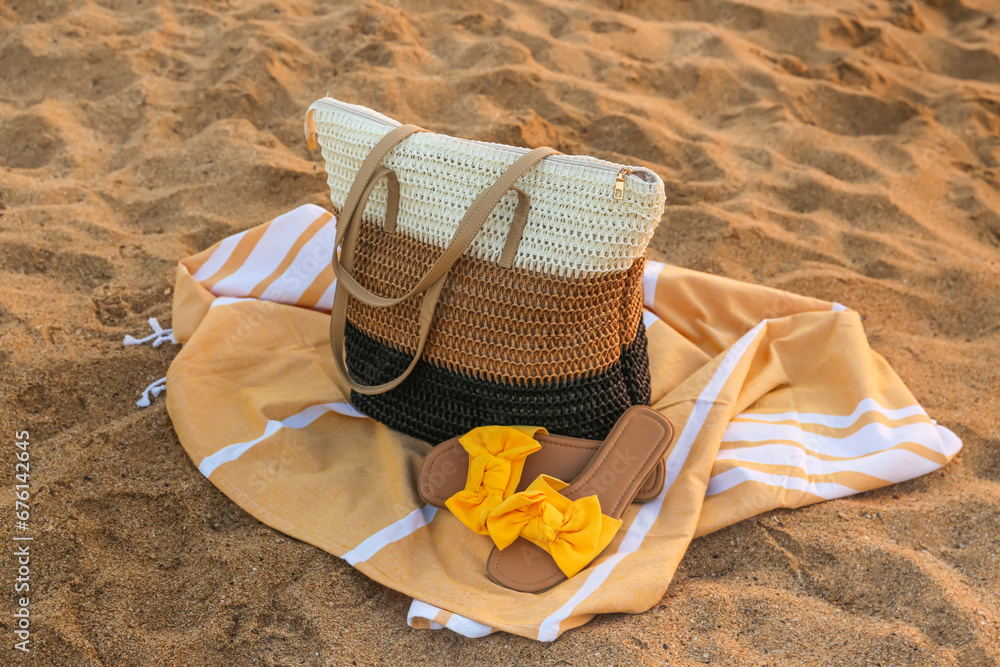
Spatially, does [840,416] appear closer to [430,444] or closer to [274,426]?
[430,444]

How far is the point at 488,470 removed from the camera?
163cm

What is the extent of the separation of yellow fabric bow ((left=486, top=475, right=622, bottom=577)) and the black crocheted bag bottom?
189mm

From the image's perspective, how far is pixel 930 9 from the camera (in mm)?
3973

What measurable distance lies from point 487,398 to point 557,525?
1.07 feet

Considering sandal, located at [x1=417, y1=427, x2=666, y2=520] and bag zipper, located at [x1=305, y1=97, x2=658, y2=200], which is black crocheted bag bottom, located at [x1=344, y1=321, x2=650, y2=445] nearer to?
sandal, located at [x1=417, y1=427, x2=666, y2=520]

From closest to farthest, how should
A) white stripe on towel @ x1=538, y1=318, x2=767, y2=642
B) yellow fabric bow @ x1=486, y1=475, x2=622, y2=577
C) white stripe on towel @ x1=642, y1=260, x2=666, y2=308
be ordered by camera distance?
1. white stripe on towel @ x1=538, y1=318, x2=767, y2=642
2. yellow fabric bow @ x1=486, y1=475, x2=622, y2=577
3. white stripe on towel @ x1=642, y1=260, x2=666, y2=308

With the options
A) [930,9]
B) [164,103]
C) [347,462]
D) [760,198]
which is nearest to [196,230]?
[164,103]

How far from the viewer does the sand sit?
1465mm

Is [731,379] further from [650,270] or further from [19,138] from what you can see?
[19,138]

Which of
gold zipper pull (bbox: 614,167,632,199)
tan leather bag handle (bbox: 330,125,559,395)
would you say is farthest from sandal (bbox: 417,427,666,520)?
gold zipper pull (bbox: 614,167,632,199)

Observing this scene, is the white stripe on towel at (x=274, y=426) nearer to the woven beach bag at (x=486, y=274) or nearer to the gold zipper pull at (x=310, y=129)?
the woven beach bag at (x=486, y=274)

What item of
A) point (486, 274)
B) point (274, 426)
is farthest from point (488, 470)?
point (274, 426)

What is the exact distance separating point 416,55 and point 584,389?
2.21 m

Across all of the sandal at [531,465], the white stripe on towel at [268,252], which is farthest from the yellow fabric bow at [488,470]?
the white stripe on towel at [268,252]
